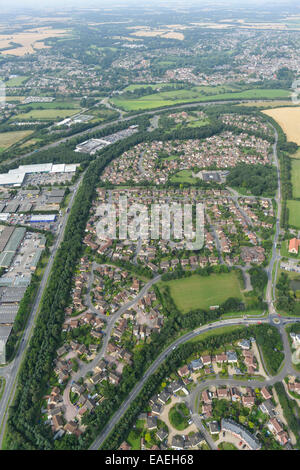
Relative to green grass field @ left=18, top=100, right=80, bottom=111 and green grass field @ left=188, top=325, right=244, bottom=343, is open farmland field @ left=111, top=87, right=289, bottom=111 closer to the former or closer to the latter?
green grass field @ left=18, top=100, right=80, bottom=111

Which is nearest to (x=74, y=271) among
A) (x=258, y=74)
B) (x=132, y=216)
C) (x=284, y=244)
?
(x=132, y=216)

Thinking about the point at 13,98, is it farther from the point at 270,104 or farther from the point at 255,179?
the point at 255,179

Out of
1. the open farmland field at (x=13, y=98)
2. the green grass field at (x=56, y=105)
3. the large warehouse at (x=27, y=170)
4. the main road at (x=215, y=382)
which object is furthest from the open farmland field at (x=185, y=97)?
the main road at (x=215, y=382)

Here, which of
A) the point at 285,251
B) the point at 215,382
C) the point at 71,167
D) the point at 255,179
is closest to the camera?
the point at 215,382

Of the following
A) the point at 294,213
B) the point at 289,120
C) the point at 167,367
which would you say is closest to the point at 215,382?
the point at 167,367

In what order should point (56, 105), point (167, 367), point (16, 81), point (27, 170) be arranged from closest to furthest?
point (167, 367) < point (27, 170) < point (56, 105) < point (16, 81)

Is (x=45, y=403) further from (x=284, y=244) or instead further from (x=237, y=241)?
(x=284, y=244)

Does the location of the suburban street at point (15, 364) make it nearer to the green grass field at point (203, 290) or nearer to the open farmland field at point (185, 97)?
the green grass field at point (203, 290)
